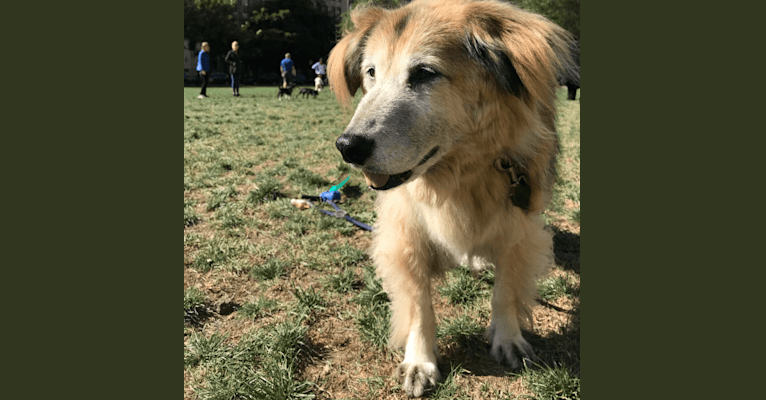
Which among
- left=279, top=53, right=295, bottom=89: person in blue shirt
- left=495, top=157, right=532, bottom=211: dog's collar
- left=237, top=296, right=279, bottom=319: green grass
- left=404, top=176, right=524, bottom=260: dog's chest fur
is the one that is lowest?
left=237, top=296, right=279, bottom=319: green grass

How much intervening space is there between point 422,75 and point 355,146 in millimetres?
523

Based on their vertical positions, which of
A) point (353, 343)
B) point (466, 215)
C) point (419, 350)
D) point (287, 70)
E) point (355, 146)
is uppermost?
point (287, 70)

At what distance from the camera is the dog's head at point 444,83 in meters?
1.82

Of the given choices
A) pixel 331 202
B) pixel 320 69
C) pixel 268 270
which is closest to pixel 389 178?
pixel 268 270

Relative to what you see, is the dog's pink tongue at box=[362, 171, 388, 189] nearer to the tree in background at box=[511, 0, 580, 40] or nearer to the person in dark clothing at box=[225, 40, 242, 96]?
the tree in background at box=[511, 0, 580, 40]

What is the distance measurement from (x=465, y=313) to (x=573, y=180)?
12.1ft

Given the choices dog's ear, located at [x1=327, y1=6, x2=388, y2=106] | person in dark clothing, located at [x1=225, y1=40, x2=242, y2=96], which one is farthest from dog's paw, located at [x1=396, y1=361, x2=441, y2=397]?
person in dark clothing, located at [x1=225, y1=40, x2=242, y2=96]

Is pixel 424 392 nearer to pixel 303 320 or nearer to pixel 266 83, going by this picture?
pixel 303 320

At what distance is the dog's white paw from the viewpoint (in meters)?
2.32

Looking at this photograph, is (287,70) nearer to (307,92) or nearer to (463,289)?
(307,92)

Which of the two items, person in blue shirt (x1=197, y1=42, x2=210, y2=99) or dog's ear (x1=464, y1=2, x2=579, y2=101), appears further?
person in blue shirt (x1=197, y1=42, x2=210, y2=99)

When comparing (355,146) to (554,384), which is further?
(554,384)

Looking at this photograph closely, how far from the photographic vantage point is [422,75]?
6.42ft

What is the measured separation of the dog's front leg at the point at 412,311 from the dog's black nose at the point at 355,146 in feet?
2.52
